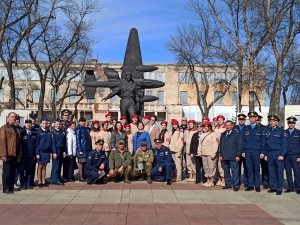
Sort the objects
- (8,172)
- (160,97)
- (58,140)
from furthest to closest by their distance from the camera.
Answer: (160,97), (58,140), (8,172)

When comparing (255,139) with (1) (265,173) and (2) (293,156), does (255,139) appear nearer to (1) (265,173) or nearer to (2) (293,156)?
(2) (293,156)

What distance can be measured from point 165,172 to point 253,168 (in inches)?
97.6

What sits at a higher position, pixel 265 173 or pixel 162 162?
pixel 162 162

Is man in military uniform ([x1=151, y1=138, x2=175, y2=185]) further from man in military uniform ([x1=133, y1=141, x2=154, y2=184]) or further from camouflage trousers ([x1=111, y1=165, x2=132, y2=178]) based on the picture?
camouflage trousers ([x1=111, y1=165, x2=132, y2=178])

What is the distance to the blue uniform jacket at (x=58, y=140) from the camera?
10969mm

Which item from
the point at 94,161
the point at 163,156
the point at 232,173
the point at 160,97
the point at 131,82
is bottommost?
the point at 232,173

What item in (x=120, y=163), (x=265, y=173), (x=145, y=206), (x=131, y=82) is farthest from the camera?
(x=131, y=82)

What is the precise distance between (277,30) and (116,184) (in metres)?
13.4

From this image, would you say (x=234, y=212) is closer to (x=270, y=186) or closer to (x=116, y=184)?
(x=270, y=186)

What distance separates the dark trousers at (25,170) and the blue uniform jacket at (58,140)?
2.42 feet

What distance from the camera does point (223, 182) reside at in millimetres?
11266

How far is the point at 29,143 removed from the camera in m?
10.4

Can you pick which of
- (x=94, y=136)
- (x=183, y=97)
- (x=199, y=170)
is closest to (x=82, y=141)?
(x=94, y=136)

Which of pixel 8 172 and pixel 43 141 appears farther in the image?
pixel 43 141
